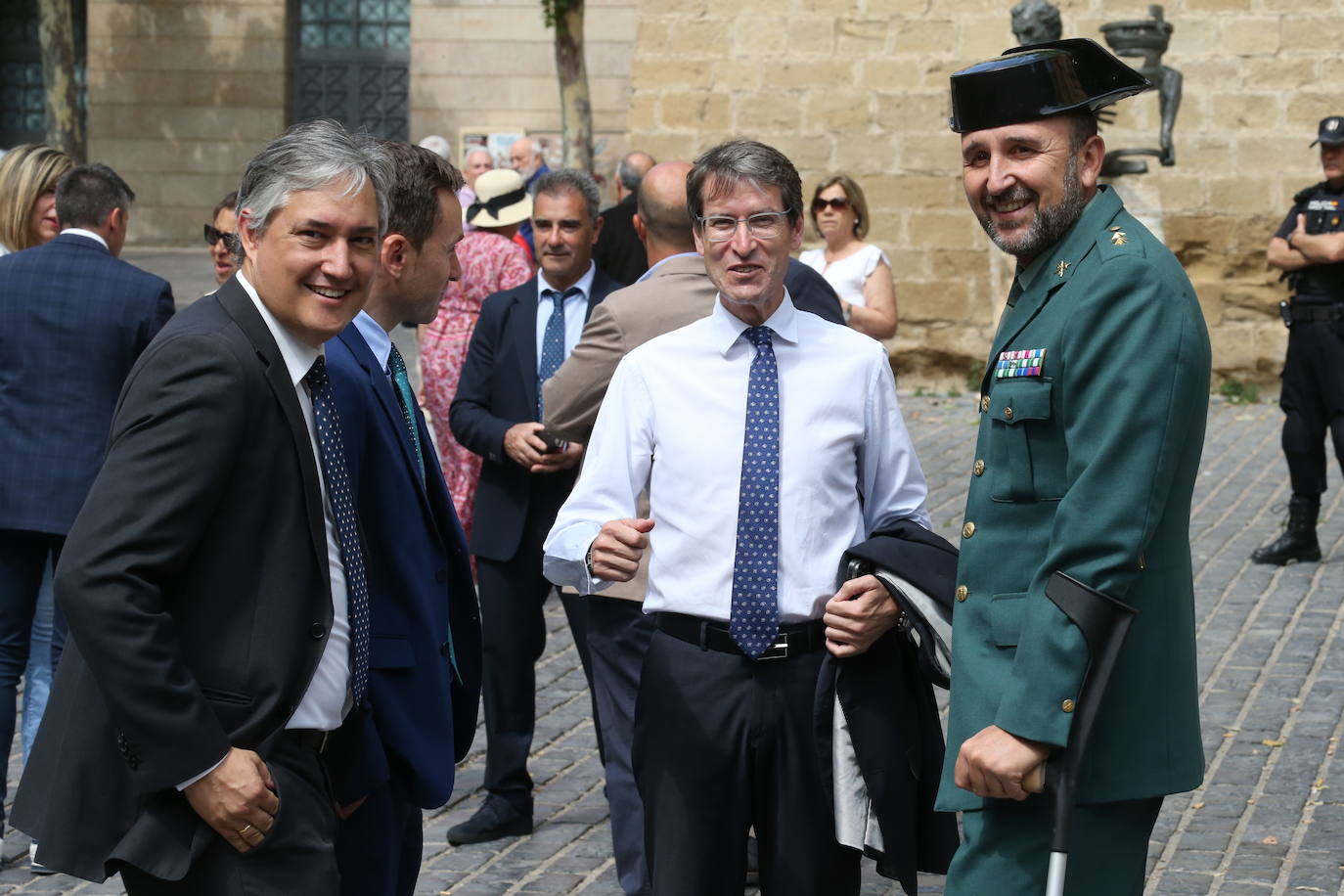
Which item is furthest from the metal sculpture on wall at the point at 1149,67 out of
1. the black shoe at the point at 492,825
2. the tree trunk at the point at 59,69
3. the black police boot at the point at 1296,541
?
the tree trunk at the point at 59,69

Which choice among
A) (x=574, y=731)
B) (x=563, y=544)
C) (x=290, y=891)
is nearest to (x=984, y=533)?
(x=563, y=544)

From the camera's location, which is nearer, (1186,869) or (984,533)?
(984,533)

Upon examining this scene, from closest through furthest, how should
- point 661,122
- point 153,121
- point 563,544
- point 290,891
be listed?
point 290,891, point 563,544, point 661,122, point 153,121

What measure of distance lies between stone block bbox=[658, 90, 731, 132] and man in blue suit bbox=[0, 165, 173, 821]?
35.1 ft

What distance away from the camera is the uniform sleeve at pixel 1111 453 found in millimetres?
2799

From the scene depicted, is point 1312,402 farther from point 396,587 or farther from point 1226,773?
point 396,587

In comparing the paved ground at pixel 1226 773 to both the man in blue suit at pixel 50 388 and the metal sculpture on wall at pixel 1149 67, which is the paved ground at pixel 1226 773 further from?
the metal sculpture on wall at pixel 1149 67

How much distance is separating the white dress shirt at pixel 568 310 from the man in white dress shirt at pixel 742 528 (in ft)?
7.29

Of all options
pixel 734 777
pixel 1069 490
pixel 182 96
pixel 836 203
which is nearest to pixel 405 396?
pixel 734 777

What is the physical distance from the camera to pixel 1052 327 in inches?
116

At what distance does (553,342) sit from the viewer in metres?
6.20

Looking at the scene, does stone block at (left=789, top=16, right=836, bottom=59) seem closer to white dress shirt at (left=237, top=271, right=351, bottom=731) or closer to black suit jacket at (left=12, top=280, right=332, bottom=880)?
white dress shirt at (left=237, top=271, right=351, bottom=731)

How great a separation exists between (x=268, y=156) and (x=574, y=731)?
4180mm

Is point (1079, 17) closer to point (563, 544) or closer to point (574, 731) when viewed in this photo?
point (574, 731)
